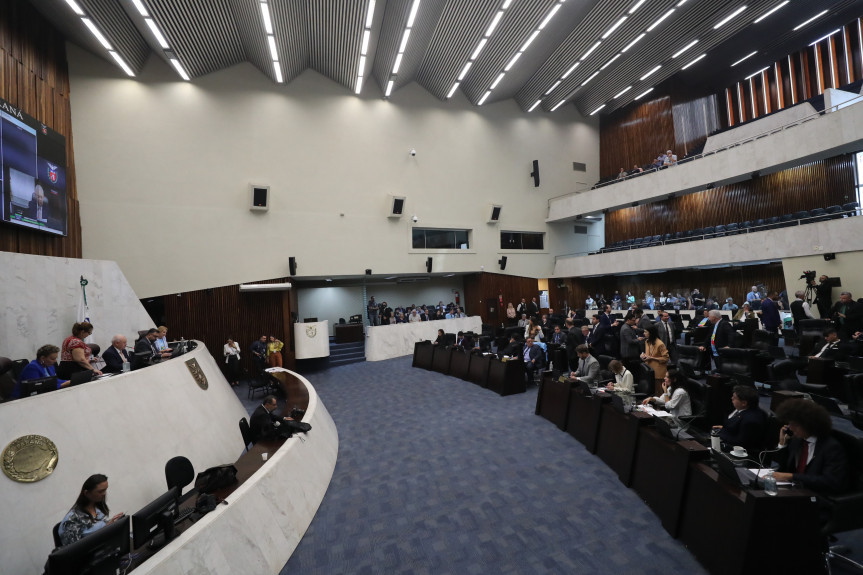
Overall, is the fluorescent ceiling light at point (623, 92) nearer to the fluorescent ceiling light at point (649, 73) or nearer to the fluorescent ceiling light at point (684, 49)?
the fluorescent ceiling light at point (649, 73)

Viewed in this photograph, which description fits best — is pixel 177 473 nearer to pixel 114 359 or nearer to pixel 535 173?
pixel 114 359

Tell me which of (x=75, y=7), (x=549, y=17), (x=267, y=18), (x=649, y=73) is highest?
(x=649, y=73)

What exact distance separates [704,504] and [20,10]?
13.5m

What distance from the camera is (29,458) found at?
10.7ft

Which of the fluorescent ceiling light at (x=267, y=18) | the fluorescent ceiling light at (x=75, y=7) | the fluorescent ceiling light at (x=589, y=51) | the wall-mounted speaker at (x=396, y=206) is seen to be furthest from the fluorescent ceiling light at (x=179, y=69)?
the fluorescent ceiling light at (x=589, y=51)

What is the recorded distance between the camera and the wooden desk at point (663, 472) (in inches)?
125

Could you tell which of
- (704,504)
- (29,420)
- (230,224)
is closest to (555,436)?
(704,504)

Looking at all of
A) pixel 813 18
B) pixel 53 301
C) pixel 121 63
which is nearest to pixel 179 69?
pixel 121 63

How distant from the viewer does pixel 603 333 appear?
758 centimetres

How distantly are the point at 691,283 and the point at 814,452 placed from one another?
15193 mm

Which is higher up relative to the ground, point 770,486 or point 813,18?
point 813,18

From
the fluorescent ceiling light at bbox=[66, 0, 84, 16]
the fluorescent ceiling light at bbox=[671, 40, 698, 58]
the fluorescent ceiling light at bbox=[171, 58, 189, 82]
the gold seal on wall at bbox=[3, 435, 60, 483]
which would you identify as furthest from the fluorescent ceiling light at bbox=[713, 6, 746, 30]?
the gold seal on wall at bbox=[3, 435, 60, 483]

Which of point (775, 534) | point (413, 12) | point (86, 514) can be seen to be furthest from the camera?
point (413, 12)

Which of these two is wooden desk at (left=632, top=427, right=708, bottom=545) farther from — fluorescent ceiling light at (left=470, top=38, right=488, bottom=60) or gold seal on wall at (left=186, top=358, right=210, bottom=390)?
fluorescent ceiling light at (left=470, top=38, right=488, bottom=60)
